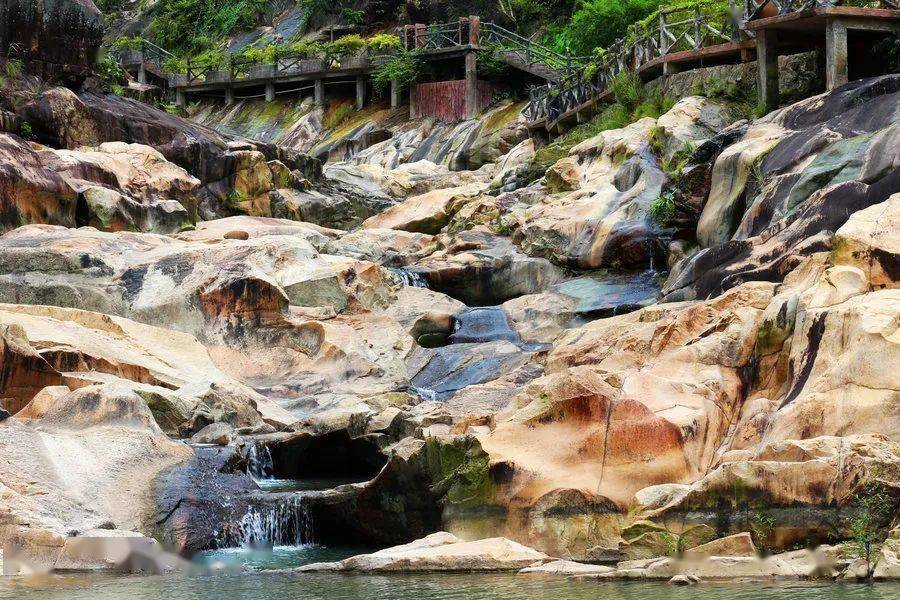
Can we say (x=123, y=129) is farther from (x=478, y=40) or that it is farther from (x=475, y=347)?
(x=478, y=40)

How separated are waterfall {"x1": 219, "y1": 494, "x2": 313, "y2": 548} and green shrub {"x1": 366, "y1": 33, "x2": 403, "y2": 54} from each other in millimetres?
32707

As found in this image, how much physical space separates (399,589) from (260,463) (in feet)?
22.5

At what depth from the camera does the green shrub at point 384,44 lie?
146ft

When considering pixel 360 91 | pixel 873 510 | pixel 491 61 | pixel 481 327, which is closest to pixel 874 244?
pixel 873 510

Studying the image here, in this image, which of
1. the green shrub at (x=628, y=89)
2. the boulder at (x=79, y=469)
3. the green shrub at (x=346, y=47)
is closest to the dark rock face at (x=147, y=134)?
the green shrub at (x=628, y=89)

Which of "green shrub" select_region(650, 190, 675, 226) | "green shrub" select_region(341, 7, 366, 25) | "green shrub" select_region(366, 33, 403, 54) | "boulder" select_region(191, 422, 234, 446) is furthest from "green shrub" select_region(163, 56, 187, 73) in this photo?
"boulder" select_region(191, 422, 234, 446)

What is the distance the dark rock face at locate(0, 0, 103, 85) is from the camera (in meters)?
29.2

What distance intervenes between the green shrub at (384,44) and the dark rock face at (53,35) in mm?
15139

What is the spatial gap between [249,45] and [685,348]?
4200 centimetres

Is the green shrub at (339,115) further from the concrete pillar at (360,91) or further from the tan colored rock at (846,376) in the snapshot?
the tan colored rock at (846,376)

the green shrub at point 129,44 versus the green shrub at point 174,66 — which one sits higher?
the green shrub at point 129,44

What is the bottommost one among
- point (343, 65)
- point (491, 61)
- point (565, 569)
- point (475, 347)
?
point (565, 569)

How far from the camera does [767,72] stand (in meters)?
23.2

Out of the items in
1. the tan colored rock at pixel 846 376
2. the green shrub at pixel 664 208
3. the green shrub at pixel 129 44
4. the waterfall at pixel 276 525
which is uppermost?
the green shrub at pixel 129 44
